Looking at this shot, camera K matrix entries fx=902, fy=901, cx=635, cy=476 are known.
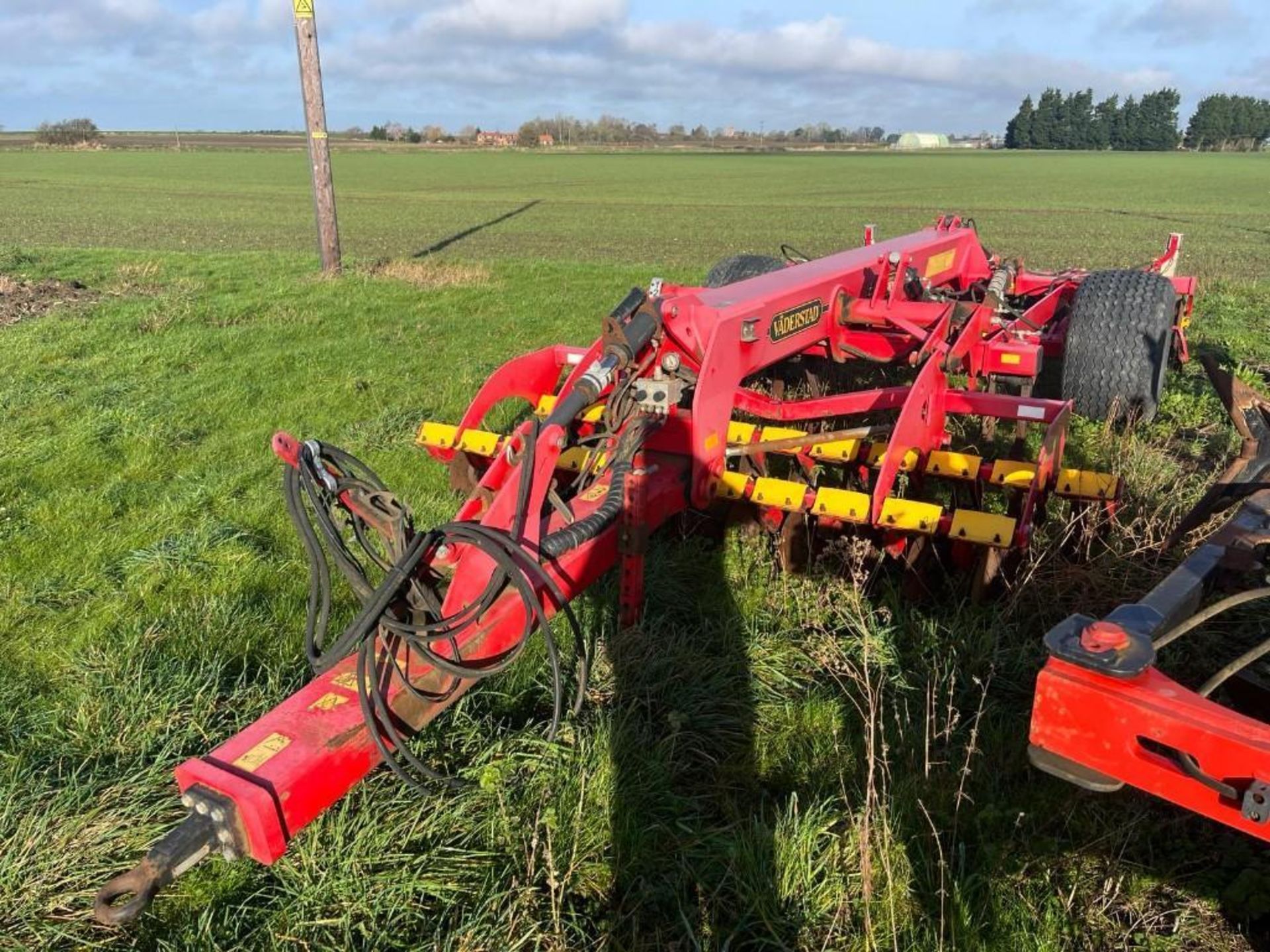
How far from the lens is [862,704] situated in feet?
11.0

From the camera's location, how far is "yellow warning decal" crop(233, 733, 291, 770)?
2.11m

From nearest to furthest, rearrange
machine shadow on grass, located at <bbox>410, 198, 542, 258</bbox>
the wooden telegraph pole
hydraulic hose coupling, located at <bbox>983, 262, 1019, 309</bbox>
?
hydraulic hose coupling, located at <bbox>983, 262, 1019, 309</bbox> < the wooden telegraph pole < machine shadow on grass, located at <bbox>410, 198, 542, 258</bbox>

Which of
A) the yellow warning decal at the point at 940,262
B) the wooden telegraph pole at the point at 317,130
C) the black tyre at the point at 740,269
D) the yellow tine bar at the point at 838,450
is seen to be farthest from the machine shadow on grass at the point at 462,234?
the yellow tine bar at the point at 838,450

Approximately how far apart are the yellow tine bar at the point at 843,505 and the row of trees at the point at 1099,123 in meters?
123

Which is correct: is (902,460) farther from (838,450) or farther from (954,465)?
(838,450)

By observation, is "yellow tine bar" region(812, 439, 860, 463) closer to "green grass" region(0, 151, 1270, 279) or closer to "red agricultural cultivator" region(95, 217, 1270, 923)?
"red agricultural cultivator" region(95, 217, 1270, 923)

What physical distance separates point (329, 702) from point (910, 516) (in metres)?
2.23

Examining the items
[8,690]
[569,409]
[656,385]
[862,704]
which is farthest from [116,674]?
[862,704]

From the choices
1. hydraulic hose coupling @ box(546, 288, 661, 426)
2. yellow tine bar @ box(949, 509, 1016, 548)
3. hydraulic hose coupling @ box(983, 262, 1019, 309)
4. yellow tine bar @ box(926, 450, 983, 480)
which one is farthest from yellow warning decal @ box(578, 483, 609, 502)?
hydraulic hose coupling @ box(983, 262, 1019, 309)

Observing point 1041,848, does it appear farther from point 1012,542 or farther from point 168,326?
point 168,326

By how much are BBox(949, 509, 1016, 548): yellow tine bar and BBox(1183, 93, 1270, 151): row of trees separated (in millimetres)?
128547

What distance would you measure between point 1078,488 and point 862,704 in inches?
57.3

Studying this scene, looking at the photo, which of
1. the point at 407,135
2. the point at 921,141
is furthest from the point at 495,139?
the point at 921,141

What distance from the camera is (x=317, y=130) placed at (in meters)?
12.8
